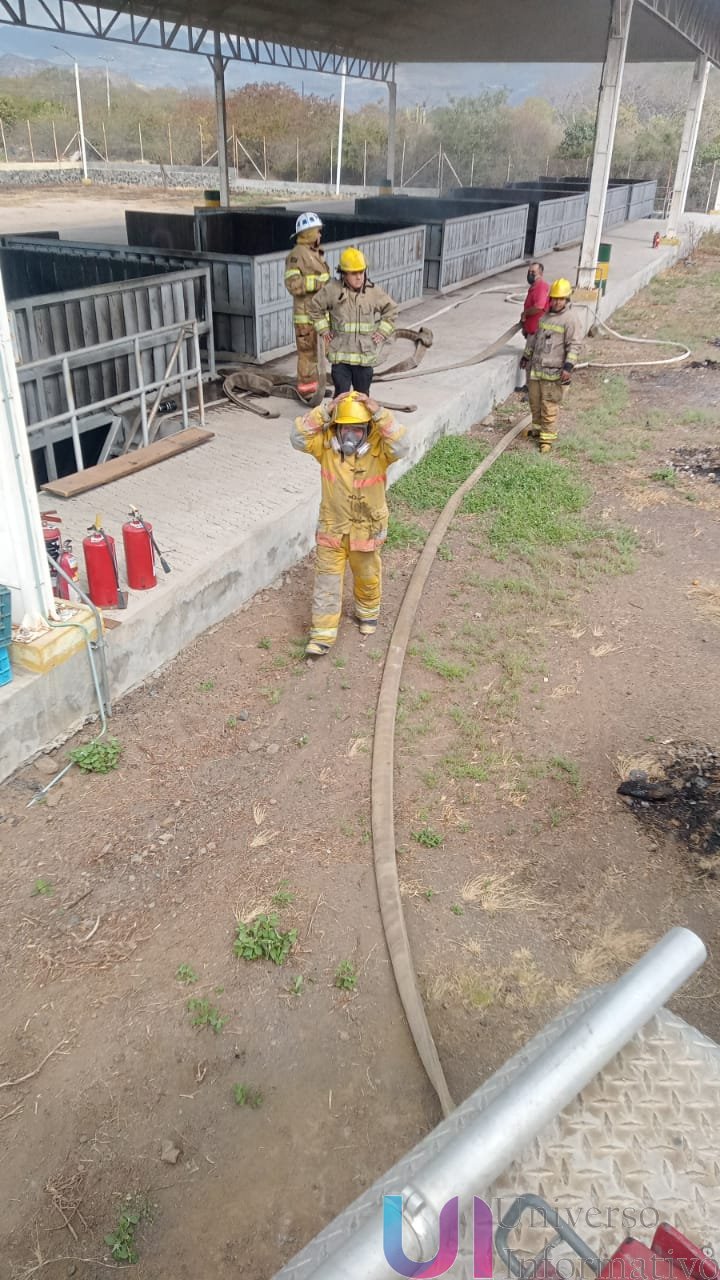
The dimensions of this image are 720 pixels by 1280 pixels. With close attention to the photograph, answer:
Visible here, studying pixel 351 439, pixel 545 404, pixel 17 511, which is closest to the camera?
pixel 17 511

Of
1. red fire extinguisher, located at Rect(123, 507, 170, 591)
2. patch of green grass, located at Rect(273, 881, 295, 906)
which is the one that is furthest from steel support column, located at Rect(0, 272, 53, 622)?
patch of green grass, located at Rect(273, 881, 295, 906)

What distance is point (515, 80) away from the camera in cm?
10250

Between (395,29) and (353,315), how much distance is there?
1951 cm

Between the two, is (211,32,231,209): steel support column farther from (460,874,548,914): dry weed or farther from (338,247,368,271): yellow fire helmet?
(460,874,548,914): dry weed

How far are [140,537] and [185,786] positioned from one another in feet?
5.44

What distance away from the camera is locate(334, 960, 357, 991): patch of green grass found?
3.76 meters

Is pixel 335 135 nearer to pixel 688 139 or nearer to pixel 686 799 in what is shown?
pixel 688 139

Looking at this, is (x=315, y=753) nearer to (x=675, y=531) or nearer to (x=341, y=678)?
(x=341, y=678)

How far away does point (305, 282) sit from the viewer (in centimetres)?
917

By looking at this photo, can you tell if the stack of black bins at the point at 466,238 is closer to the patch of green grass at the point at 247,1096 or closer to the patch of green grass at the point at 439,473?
the patch of green grass at the point at 439,473

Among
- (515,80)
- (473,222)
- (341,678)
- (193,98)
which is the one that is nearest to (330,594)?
(341,678)

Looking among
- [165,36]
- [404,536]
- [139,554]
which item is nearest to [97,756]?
[139,554]

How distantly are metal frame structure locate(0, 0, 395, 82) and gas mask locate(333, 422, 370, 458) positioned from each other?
14.4 metres

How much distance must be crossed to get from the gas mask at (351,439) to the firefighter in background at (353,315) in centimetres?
324
